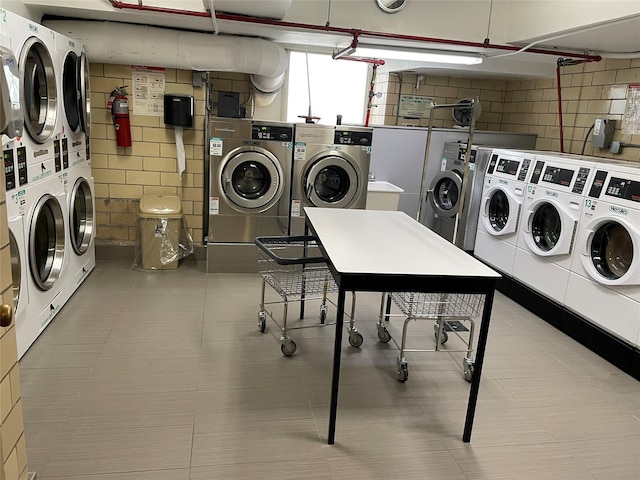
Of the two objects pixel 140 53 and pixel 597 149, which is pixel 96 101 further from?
pixel 597 149

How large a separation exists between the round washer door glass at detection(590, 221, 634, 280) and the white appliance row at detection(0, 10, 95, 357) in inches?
144

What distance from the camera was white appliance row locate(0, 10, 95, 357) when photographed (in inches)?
107

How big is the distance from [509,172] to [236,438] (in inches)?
135

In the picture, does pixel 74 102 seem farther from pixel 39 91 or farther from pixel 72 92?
pixel 39 91

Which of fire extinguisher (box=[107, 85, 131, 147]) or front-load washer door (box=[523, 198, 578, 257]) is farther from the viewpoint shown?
fire extinguisher (box=[107, 85, 131, 147])

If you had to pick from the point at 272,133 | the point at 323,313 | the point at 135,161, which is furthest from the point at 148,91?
the point at 323,313

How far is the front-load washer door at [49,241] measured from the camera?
331cm

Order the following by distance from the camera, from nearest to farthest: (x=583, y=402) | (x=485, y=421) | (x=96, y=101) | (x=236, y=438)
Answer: (x=236, y=438)
(x=485, y=421)
(x=583, y=402)
(x=96, y=101)

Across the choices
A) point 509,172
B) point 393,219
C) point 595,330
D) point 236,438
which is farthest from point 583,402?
point 509,172

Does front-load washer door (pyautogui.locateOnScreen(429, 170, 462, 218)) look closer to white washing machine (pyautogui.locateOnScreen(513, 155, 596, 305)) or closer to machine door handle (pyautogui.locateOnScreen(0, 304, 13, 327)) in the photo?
white washing machine (pyautogui.locateOnScreen(513, 155, 596, 305))

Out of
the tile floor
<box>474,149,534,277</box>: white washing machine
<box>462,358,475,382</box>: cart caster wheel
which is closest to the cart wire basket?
<box>462,358,475,382</box>: cart caster wheel

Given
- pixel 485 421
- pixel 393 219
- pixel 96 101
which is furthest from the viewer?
pixel 96 101

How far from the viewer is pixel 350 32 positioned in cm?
405

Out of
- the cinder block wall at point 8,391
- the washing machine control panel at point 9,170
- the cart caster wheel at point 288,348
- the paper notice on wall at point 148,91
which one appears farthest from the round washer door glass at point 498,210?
the cinder block wall at point 8,391
